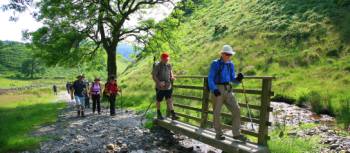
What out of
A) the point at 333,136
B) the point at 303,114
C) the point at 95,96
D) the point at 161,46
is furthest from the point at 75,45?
the point at 333,136

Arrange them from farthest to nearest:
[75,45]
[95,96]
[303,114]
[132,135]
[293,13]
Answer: [293,13] < [75,45] < [95,96] < [303,114] < [132,135]

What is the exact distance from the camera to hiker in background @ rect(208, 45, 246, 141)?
390 inches

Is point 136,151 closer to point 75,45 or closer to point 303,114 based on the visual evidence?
point 303,114

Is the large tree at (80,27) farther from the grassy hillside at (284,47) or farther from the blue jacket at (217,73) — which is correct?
the blue jacket at (217,73)

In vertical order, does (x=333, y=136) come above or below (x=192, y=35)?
below

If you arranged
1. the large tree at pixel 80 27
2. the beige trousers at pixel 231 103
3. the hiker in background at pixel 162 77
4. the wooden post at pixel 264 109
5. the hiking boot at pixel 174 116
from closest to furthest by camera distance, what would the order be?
the wooden post at pixel 264 109 < the beige trousers at pixel 231 103 < the hiker in background at pixel 162 77 < the hiking boot at pixel 174 116 < the large tree at pixel 80 27

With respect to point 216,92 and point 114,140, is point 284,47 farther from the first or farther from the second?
point 216,92

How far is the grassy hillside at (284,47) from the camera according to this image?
23031 mm

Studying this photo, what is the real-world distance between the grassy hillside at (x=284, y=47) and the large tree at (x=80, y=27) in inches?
143

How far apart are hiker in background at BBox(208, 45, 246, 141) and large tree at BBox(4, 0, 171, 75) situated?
22046mm

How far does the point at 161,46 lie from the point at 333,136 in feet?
71.1

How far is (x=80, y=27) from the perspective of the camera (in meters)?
31.4

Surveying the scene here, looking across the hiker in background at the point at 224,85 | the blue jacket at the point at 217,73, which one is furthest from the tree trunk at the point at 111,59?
the blue jacket at the point at 217,73

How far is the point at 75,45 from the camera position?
103 feet
